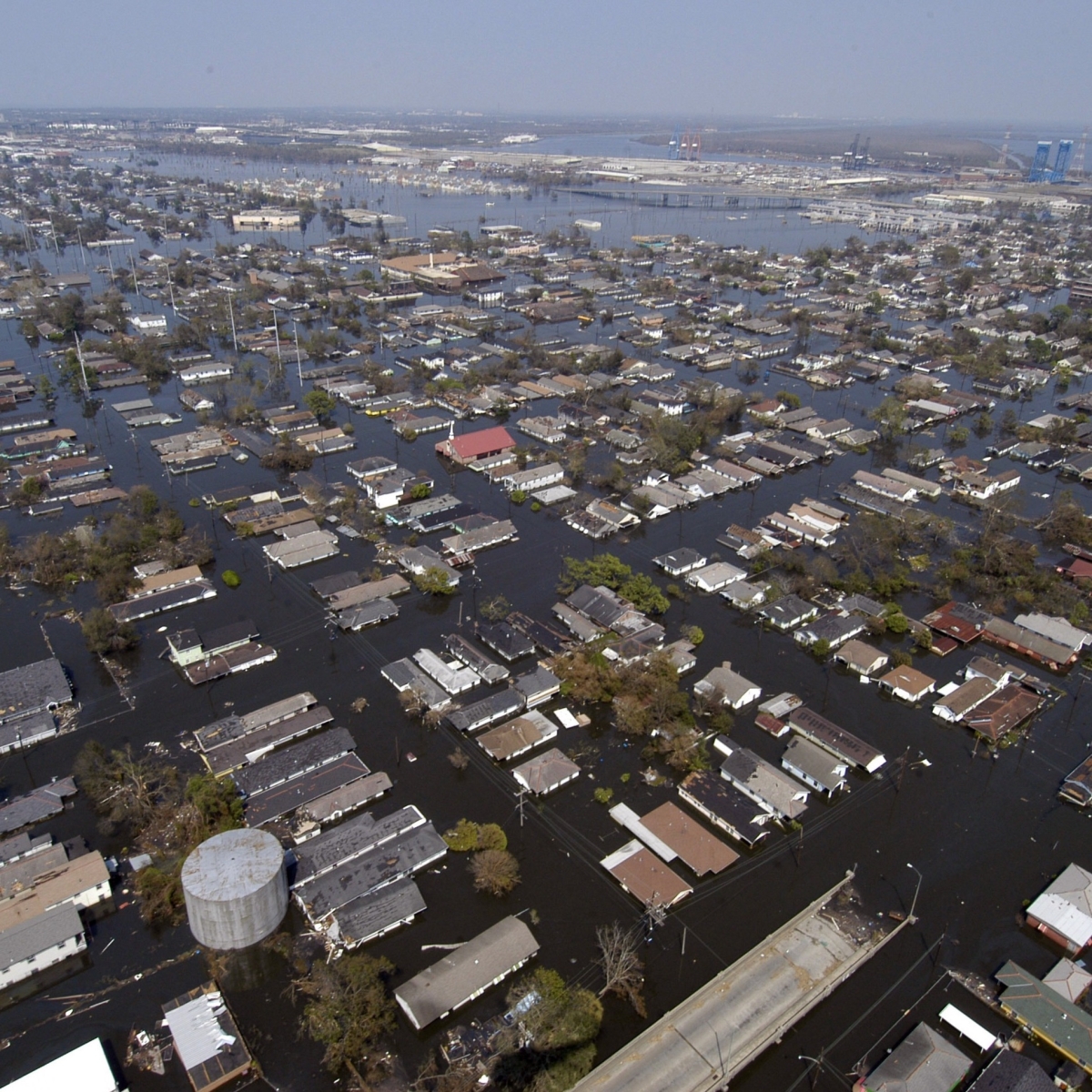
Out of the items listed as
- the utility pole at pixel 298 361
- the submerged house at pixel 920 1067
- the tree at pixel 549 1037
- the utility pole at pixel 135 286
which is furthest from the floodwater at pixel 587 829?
the utility pole at pixel 135 286

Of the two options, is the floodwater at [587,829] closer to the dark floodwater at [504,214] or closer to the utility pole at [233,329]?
the utility pole at [233,329]

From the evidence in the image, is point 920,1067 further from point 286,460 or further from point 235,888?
point 286,460

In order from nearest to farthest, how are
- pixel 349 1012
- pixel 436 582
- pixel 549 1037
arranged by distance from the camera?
1. pixel 549 1037
2. pixel 349 1012
3. pixel 436 582

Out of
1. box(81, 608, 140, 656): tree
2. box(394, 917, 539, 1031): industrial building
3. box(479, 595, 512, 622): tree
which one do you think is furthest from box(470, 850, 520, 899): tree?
box(81, 608, 140, 656): tree

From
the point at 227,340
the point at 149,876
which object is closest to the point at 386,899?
the point at 149,876

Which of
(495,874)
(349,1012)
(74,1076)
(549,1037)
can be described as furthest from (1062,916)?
(74,1076)

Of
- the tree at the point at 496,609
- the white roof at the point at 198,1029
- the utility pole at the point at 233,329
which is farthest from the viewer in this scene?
the utility pole at the point at 233,329
